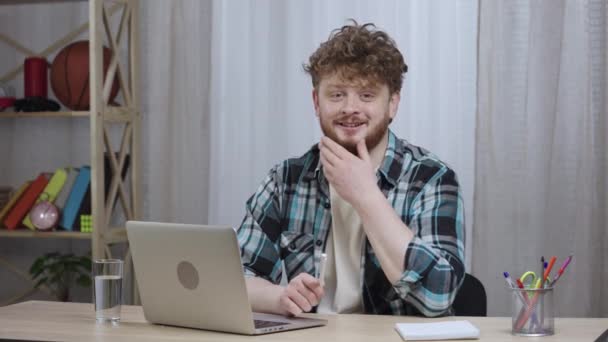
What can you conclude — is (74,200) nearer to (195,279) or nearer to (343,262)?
(343,262)

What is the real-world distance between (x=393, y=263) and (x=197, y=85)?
1.90m

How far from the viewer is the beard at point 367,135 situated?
2.25 metres

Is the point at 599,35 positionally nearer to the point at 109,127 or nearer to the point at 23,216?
the point at 109,127

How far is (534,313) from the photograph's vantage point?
169cm

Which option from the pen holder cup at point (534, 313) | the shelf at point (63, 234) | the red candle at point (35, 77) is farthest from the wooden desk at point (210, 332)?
the red candle at point (35, 77)

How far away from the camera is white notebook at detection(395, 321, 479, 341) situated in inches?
64.6

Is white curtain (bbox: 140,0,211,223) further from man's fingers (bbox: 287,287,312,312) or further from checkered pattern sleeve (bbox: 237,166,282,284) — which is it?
man's fingers (bbox: 287,287,312,312)

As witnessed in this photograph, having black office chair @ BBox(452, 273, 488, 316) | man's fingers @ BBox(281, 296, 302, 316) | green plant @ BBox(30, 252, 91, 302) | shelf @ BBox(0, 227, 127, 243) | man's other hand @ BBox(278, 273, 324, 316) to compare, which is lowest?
green plant @ BBox(30, 252, 91, 302)

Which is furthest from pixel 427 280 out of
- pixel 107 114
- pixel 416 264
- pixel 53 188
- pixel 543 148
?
pixel 53 188

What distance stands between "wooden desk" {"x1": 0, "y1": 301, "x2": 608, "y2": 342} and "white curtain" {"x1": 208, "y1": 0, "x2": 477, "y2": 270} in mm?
1616

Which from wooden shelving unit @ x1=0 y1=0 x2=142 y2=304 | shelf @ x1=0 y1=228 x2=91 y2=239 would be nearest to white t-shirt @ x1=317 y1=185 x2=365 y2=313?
wooden shelving unit @ x1=0 y1=0 x2=142 y2=304

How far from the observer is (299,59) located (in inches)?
143

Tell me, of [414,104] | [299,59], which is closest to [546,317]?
[414,104]

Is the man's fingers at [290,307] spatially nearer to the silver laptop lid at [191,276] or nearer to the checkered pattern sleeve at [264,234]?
the silver laptop lid at [191,276]
